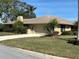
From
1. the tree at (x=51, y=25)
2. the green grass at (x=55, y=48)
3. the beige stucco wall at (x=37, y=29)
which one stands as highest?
the green grass at (x=55, y=48)

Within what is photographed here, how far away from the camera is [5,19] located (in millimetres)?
72562

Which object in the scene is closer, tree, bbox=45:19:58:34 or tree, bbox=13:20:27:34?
tree, bbox=45:19:58:34

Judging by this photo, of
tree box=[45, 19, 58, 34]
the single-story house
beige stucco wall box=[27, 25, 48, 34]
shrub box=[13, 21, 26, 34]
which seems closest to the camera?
tree box=[45, 19, 58, 34]

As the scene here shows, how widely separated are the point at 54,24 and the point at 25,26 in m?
10.0

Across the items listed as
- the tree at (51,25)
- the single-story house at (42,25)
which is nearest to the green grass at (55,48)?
the tree at (51,25)

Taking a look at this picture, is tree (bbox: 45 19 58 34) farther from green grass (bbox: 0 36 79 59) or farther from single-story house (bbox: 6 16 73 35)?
green grass (bbox: 0 36 79 59)

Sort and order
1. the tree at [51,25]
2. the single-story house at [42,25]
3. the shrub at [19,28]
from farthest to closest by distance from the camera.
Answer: the shrub at [19,28] < the single-story house at [42,25] < the tree at [51,25]

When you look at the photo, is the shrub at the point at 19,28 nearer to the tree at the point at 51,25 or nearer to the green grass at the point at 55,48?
the tree at the point at 51,25

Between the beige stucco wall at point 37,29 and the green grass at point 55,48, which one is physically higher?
the green grass at point 55,48

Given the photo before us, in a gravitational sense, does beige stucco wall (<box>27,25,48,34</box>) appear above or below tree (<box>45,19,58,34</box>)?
below

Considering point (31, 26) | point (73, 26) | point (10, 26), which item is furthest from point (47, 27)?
point (10, 26)

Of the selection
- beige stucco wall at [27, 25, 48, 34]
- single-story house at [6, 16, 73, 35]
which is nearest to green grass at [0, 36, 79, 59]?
single-story house at [6, 16, 73, 35]

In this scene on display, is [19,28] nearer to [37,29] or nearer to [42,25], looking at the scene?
[37,29]

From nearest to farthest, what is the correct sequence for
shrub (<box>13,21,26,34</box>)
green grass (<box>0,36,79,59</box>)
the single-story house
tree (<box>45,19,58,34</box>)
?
green grass (<box>0,36,79,59</box>)
tree (<box>45,19,58,34</box>)
the single-story house
shrub (<box>13,21,26,34</box>)
